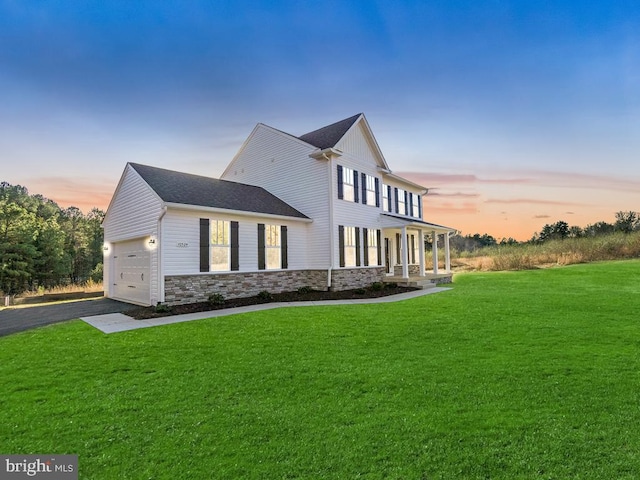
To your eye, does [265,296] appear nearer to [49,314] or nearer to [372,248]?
[372,248]

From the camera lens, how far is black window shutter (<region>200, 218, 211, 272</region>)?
11.7 m

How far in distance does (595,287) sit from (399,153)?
11462mm

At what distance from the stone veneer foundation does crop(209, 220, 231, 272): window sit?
343 millimetres

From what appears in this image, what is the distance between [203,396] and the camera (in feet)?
13.3

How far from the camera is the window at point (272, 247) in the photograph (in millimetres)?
13844

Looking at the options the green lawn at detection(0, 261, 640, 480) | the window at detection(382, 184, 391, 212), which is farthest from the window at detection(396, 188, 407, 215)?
the green lawn at detection(0, 261, 640, 480)

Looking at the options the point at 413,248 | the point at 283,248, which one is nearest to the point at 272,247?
the point at 283,248

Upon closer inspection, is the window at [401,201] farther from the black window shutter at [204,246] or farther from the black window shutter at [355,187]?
the black window shutter at [204,246]

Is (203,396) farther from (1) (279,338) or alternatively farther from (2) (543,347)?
(2) (543,347)

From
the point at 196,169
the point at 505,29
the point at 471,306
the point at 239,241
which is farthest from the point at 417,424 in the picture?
the point at 196,169

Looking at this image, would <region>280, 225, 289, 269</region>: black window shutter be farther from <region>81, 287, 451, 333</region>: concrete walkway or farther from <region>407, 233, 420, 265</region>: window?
<region>407, 233, 420, 265</region>: window

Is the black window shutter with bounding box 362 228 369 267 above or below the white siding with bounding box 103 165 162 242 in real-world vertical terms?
below

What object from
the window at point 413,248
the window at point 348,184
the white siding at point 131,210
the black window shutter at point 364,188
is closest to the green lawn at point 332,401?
the white siding at point 131,210

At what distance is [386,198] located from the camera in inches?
771
